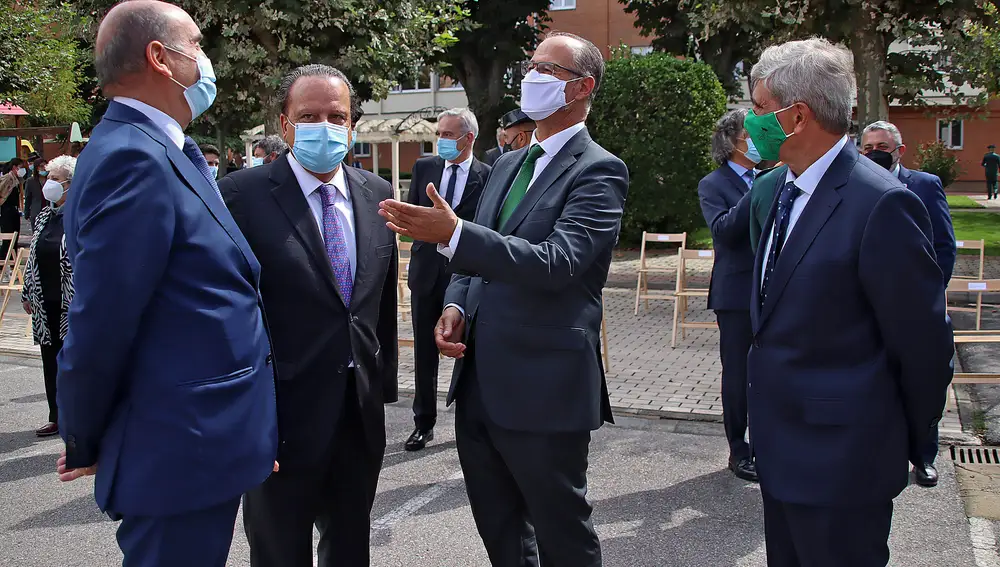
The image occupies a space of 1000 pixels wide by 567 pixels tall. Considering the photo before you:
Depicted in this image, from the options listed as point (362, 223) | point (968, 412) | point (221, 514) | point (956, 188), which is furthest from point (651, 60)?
point (956, 188)

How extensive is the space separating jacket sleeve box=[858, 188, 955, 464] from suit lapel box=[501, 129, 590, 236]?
1043 millimetres

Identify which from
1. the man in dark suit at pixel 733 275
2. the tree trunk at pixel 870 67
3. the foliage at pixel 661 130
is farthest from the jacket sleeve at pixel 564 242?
the foliage at pixel 661 130

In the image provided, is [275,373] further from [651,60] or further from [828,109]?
[651,60]

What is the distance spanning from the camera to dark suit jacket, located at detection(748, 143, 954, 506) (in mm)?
2570

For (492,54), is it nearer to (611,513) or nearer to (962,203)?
(962,203)

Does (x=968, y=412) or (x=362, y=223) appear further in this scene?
(x=968, y=412)

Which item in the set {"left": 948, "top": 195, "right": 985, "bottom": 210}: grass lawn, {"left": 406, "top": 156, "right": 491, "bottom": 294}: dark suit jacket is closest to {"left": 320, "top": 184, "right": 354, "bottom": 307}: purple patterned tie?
{"left": 406, "top": 156, "right": 491, "bottom": 294}: dark suit jacket

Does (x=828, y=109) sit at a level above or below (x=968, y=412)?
above

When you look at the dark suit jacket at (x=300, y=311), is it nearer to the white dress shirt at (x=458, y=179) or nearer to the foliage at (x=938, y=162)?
the white dress shirt at (x=458, y=179)

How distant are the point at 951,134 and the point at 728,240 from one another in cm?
4286

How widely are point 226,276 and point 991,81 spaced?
22.1 metres

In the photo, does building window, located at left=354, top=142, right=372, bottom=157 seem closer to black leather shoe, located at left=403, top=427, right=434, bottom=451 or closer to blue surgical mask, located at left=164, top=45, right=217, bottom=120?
black leather shoe, located at left=403, top=427, right=434, bottom=451

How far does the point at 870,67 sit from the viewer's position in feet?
44.8

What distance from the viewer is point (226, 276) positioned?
2453mm
